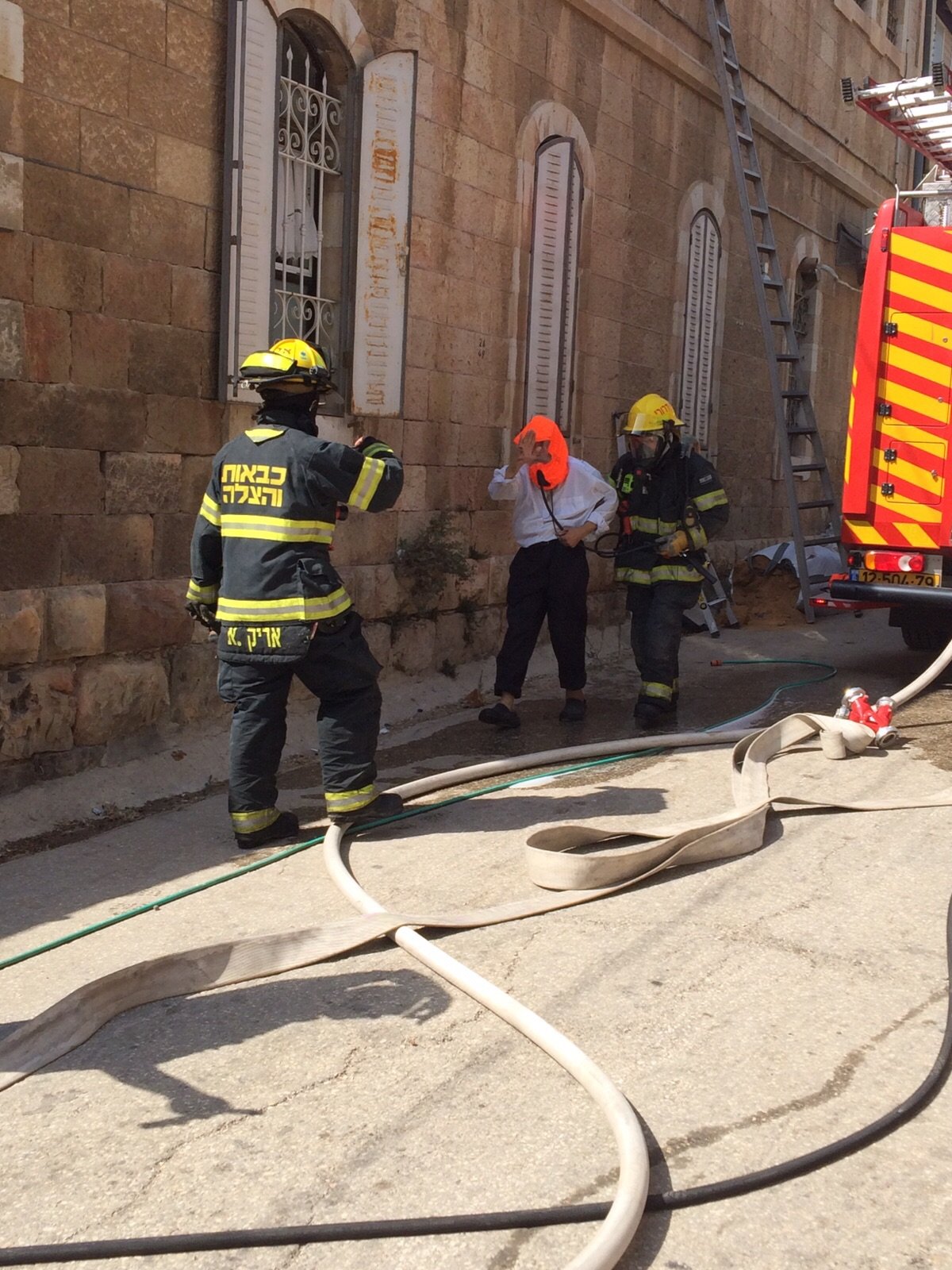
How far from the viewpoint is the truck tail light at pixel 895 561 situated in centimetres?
777

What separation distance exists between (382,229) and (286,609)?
3.25 m

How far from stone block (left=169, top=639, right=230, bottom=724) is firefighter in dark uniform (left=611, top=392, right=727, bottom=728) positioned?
7.44ft

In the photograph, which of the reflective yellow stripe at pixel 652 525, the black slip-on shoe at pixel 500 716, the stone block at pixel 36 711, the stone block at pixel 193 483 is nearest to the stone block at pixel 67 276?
the stone block at pixel 193 483

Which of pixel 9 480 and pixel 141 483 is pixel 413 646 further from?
pixel 9 480

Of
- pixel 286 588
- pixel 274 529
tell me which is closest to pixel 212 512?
pixel 274 529

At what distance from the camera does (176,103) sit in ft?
19.4

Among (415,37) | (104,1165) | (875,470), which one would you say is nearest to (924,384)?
(875,470)

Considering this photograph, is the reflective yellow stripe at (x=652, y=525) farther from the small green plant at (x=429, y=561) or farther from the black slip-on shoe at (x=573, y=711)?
the small green plant at (x=429, y=561)

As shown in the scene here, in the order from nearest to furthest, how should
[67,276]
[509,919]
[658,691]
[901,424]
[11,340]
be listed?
[509,919], [11,340], [67,276], [658,691], [901,424]

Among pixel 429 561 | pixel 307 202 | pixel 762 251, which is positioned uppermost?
pixel 762 251

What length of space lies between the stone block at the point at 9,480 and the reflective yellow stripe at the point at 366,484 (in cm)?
143

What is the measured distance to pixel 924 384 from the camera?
25.2 ft

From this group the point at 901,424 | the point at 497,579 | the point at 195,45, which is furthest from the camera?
the point at 497,579

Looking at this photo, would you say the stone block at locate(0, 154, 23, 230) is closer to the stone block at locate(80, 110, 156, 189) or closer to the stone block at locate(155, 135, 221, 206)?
the stone block at locate(80, 110, 156, 189)
